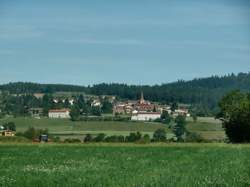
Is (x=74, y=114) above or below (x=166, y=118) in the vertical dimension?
above

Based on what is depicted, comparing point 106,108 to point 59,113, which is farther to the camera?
point 106,108

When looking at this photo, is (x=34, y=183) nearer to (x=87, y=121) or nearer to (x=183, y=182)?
(x=183, y=182)

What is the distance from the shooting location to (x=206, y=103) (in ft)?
540

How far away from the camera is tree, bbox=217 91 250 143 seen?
6419 centimetres

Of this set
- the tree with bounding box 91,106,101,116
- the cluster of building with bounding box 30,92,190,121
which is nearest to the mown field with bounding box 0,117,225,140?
the cluster of building with bounding box 30,92,190,121

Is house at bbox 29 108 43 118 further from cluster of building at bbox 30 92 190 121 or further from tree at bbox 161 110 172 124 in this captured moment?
tree at bbox 161 110 172 124

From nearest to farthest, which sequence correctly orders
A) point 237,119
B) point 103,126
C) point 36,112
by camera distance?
point 237,119
point 103,126
point 36,112

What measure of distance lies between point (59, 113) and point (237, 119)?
7767cm

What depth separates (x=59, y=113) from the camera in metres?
139

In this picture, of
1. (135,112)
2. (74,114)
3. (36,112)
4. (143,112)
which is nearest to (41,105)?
(36,112)

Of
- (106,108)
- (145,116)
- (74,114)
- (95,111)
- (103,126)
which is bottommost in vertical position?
(103,126)

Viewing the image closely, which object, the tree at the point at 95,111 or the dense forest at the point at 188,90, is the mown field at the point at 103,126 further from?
the dense forest at the point at 188,90

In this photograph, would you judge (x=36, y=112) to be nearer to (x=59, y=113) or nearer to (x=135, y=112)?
(x=59, y=113)

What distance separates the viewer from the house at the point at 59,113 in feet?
452
